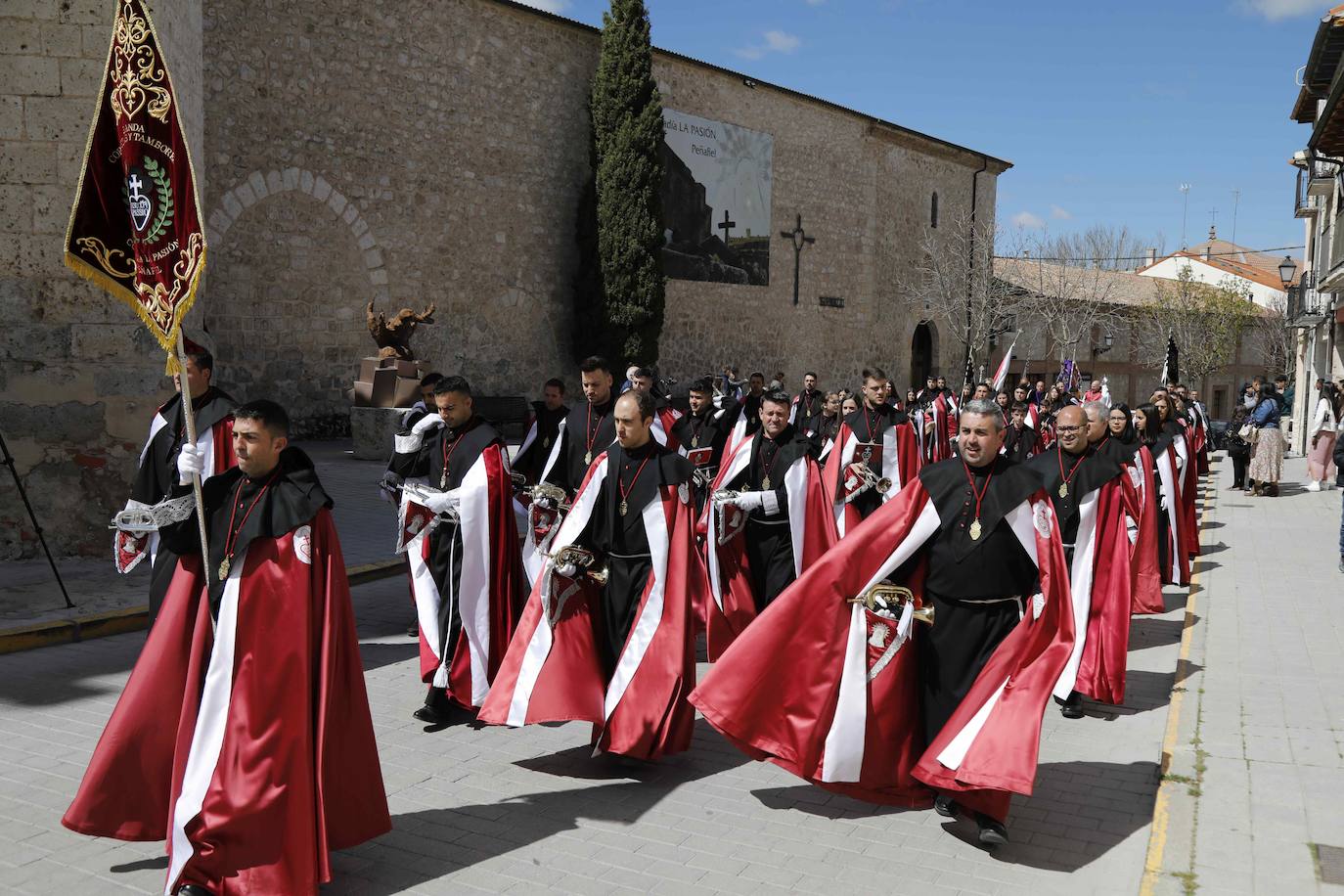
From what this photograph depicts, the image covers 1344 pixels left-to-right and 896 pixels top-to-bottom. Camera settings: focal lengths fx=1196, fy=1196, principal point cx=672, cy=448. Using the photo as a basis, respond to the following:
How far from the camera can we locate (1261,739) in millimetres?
6125

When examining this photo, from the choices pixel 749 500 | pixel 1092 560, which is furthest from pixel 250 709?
pixel 1092 560

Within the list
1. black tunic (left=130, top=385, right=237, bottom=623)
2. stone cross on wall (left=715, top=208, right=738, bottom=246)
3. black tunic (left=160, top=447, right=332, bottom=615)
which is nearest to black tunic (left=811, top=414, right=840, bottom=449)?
black tunic (left=130, top=385, right=237, bottom=623)

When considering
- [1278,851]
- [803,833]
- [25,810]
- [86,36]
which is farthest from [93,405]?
[1278,851]

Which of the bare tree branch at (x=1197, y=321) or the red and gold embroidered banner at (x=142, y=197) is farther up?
the bare tree branch at (x=1197, y=321)

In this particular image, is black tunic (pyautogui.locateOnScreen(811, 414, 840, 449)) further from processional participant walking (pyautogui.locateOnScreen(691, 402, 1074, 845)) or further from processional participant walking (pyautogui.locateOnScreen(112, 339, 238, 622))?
processional participant walking (pyautogui.locateOnScreen(691, 402, 1074, 845))

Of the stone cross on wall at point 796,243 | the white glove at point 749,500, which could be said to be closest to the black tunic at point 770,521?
the white glove at point 749,500

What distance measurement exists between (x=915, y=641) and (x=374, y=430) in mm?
13503

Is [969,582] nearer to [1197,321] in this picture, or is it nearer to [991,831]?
[991,831]

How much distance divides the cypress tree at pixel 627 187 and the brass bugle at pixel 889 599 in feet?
66.2

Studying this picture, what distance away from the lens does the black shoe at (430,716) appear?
625 centimetres

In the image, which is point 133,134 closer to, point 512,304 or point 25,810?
point 25,810

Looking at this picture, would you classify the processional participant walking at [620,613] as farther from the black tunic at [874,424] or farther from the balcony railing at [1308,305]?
the balcony railing at [1308,305]

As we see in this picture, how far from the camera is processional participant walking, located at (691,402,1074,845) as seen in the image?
15.4 ft

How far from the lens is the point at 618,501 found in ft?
18.9
